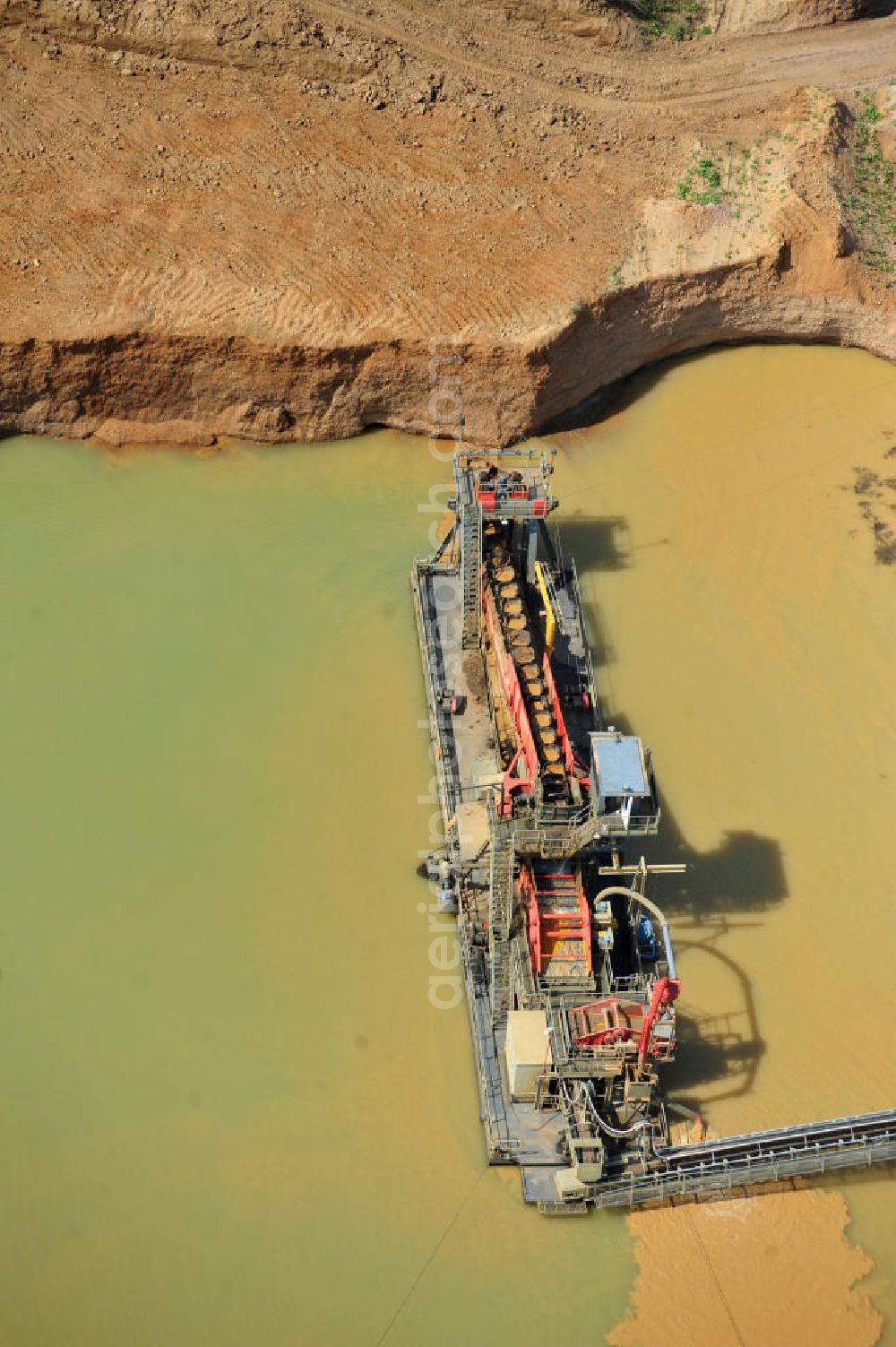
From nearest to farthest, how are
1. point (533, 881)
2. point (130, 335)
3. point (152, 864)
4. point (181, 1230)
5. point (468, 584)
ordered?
1. point (181, 1230)
2. point (533, 881)
3. point (152, 864)
4. point (468, 584)
5. point (130, 335)

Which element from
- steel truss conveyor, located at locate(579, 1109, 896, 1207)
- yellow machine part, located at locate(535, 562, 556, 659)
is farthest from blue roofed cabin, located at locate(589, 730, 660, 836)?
steel truss conveyor, located at locate(579, 1109, 896, 1207)

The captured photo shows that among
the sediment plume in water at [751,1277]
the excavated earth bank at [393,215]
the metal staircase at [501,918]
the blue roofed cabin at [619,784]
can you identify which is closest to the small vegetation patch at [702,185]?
the excavated earth bank at [393,215]

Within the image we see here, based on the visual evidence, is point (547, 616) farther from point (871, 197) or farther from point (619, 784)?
point (871, 197)

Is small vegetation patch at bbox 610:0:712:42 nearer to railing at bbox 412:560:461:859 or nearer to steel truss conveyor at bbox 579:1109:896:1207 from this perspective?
railing at bbox 412:560:461:859

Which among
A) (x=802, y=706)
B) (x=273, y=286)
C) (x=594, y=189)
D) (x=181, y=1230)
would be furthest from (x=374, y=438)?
(x=181, y=1230)

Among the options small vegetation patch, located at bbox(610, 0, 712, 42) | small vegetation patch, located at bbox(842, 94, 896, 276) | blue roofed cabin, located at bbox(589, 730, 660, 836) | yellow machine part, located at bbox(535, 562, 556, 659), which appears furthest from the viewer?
small vegetation patch, located at bbox(610, 0, 712, 42)

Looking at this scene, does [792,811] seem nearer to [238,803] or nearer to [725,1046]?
[725,1046]

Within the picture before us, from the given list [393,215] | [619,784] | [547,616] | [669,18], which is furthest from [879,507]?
[669,18]
